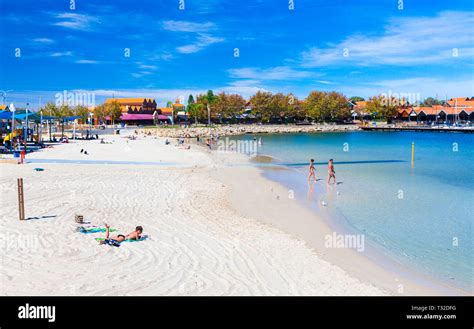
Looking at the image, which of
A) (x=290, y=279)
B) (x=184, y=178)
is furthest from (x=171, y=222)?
(x=184, y=178)

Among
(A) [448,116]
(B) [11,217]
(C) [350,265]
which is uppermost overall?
(A) [448,116]

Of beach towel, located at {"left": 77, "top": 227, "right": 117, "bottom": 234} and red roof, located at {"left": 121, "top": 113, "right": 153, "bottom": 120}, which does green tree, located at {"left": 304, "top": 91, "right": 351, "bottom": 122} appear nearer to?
red roof, located at {"left": 121, "top": 113, "right": 153, "bottom": 120}

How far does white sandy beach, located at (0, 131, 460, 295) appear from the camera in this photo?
751 centimetres

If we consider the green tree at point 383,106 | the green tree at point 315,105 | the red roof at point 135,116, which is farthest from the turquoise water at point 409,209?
the green tree at point 383,106

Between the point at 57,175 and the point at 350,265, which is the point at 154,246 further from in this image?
the point at 57,175

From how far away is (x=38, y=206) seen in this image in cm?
1316

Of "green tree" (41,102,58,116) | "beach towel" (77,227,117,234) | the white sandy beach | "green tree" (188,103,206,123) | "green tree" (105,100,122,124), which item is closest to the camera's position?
the white sandy beach

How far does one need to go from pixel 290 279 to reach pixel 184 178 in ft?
46.3

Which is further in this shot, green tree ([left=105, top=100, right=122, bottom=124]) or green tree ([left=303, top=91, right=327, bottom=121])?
green tree ([left=303, top=91, right=327, bottom=121])

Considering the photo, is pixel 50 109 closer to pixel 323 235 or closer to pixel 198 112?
pixel 198 112

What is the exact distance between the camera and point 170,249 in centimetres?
964
